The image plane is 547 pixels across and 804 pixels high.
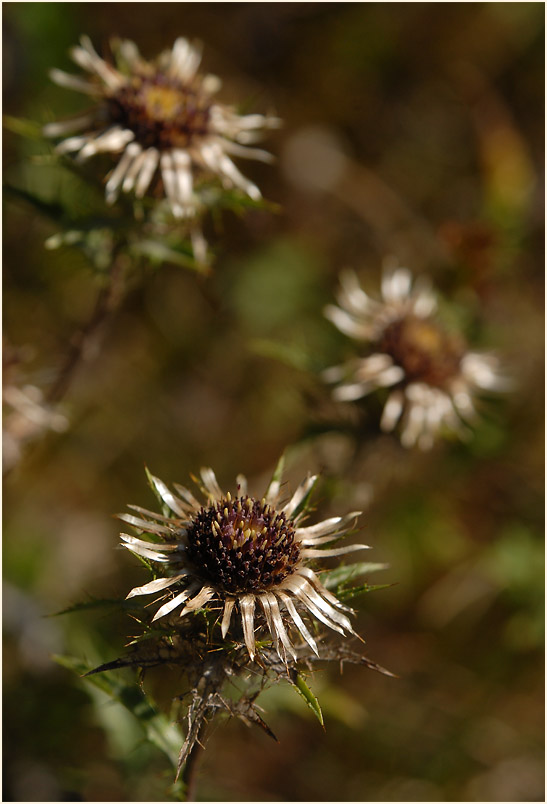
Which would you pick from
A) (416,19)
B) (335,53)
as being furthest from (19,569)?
(416,19)

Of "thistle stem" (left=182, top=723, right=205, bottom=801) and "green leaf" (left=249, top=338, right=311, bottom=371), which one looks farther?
"green leaf" (left=249, top=338, right=311, bottom=371)

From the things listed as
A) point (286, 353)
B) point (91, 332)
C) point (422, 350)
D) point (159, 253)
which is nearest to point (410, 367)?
point (422, 350)

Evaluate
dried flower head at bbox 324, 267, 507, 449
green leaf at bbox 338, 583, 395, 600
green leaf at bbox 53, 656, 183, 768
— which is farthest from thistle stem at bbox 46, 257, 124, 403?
green leaf at bbox 338, 583, 395, 600

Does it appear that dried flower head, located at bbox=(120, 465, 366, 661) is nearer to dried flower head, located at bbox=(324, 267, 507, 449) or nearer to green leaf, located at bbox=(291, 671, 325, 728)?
green leaf, located at bbox=(291, 671, 325, 728)

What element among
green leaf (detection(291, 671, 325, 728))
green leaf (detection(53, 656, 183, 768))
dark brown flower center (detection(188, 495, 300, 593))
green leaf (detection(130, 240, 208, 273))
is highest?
green leaf (detection(130, 240, 208, 273))

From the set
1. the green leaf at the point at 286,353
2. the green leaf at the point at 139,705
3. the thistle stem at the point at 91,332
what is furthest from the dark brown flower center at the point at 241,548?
the thistle stem at the point at 91,332

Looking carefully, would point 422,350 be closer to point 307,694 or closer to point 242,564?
point 242,564

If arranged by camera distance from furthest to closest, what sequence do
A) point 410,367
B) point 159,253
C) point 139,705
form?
1. point 410,367
2. point 159,253
3. point 139,705
